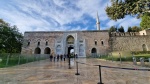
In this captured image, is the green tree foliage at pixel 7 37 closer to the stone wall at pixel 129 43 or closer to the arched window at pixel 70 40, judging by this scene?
the arched window at pixel 70 40

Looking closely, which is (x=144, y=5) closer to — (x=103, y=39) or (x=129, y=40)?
(x=103, y=39)

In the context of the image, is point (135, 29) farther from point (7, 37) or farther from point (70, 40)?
point (7, 37)

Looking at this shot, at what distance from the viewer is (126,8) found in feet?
42.5

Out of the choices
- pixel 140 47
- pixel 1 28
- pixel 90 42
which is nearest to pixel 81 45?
pixel 90 42

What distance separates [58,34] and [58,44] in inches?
130

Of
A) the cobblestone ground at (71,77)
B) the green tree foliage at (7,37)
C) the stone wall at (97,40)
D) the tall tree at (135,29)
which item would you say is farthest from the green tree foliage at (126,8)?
the tall tree at (135,29)

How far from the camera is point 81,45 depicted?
32.7m

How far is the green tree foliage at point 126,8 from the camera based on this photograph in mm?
11539

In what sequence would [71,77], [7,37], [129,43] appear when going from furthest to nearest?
[129,43] → [7,37] → [71,77]

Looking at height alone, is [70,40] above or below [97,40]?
above

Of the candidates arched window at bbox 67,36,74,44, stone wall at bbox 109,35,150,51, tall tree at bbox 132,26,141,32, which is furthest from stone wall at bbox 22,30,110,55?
tall tree at bbox 132,26,141,32

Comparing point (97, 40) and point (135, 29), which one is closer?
point (97, 40)

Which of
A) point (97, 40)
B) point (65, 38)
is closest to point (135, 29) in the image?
point (97, 40)

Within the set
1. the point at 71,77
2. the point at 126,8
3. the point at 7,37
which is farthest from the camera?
the point at 7,37
